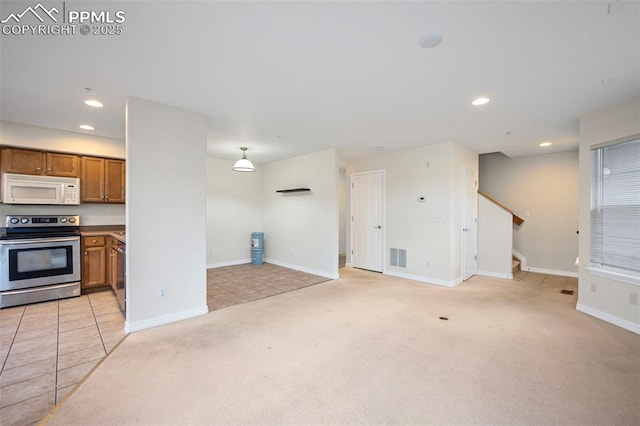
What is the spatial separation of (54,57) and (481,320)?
202 inches

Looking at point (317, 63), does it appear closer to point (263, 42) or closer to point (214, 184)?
point (263, 42)

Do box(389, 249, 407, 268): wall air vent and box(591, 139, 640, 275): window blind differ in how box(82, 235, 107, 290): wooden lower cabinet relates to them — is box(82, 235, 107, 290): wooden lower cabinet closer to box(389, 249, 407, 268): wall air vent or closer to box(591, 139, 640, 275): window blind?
box(389, 249, 407, 268): wall air vent

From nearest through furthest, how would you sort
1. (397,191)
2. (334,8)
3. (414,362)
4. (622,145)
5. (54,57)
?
(334,8) → (54,57) → (414,362) → (622,145) → (397,191)

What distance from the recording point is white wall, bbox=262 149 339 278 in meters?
5.71

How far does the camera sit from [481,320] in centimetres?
349

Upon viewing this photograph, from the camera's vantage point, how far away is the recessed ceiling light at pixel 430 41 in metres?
2.04

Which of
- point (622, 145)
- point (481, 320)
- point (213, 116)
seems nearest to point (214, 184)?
point (213, 116)

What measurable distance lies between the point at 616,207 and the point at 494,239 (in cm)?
250

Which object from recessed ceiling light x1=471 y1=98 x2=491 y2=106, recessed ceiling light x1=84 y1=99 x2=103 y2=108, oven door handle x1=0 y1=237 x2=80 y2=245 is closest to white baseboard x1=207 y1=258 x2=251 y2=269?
oven door handle x1=0 y1=237 x2=80 y2=245

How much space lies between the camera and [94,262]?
454 cm

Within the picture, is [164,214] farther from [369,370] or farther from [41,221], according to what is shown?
[369,370]

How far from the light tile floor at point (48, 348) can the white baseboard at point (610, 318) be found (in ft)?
18.3

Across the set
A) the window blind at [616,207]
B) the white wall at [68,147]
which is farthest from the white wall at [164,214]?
the window blind at [616,207]

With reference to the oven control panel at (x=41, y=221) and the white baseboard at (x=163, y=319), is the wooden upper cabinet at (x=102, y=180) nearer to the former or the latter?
the oven control panel at (x=41, y=221)
